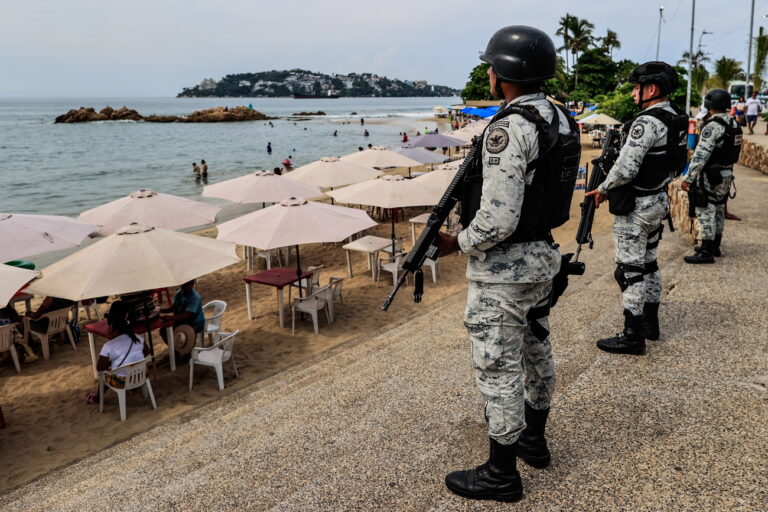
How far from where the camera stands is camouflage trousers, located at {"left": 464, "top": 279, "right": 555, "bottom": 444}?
2.49 metres

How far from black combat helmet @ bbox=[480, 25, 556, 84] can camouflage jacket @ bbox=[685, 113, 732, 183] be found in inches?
197

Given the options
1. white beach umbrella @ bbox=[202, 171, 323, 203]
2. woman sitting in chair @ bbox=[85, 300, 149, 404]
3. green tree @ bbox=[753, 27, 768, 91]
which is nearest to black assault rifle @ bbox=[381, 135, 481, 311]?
woman sitting in chair @ bbox=[85, 300, 149, 404]

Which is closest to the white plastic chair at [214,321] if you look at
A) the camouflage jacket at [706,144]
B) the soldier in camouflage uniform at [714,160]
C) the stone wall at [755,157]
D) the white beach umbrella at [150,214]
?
the white beach umbrella at [150,214]

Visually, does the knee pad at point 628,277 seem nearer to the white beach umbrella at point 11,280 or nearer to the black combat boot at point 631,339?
the black combat boot at point 631,339

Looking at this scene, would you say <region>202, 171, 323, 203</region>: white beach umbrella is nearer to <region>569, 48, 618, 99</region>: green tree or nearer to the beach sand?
the beach sand

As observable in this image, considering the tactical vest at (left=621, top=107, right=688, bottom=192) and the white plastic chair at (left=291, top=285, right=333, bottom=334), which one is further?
the white plastic chair at (left=291, top=285, right=333, bottom=334)

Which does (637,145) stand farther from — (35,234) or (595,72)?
(595,72)

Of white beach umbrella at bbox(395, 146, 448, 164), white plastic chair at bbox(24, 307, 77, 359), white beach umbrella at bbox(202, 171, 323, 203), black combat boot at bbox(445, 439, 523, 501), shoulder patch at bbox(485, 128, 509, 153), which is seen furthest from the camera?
white beach umbrella at bbox(395, 146, 448, 164)

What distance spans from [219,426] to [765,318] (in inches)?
215

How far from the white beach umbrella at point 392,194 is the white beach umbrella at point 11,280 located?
218 inches

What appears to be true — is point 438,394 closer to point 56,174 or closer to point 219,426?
point 219,426

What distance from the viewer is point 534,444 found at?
3018 millimetres

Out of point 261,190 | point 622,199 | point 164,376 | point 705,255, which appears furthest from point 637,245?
point 261,190

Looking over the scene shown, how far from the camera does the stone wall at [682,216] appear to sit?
874 cm
